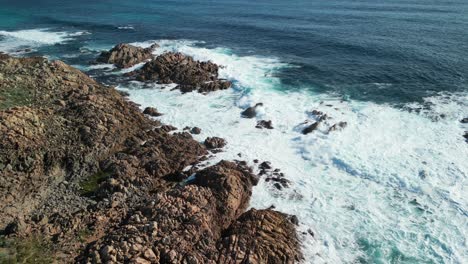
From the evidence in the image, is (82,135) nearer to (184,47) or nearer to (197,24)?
(184,47)

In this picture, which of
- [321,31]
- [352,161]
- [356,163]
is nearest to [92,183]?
[352,161]

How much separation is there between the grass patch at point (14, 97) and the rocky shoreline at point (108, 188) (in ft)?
0.29

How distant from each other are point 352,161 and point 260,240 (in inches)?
610

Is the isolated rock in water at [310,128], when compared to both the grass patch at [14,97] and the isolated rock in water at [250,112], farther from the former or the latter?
the grass patch at [14,97]

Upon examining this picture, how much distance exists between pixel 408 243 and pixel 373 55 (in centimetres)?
4413

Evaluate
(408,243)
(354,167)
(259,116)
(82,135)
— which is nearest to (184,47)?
(259,116)

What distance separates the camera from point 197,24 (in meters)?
92.4

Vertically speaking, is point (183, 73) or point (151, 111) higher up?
point (183, 73)

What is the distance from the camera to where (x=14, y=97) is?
3631 cm

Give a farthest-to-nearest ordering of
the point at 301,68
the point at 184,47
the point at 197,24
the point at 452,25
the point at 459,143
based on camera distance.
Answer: the point at 197,24 → the point at 452,25 → the point at 184,47 → the point at 301,68 → the point at 459,143

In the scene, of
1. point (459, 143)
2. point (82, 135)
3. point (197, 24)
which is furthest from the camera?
point (197, 24)

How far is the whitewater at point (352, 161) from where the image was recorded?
28.5 m

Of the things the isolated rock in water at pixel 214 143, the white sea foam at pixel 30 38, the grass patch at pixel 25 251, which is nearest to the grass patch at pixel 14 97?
the grass patch at pixel 25 251

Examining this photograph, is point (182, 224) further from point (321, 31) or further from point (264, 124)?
point (321, 31)
